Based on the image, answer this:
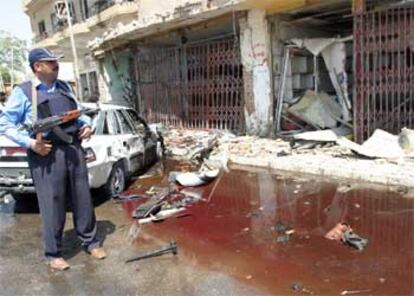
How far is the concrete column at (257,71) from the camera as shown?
10867 millimetres

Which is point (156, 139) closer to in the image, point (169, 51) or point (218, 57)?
point (218, 57)

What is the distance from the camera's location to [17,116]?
417 centimetres

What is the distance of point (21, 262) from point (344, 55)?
26.3ft

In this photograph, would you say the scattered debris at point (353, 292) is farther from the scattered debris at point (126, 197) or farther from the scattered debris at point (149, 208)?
the scattered debris at point (126, 197)

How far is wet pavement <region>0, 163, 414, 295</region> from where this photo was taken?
380 centimetres

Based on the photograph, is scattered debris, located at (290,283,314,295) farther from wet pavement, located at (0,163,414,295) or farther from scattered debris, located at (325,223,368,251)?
scattered debris, located at (325,223,368,251)

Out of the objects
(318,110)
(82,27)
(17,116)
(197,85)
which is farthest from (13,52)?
(17,116)

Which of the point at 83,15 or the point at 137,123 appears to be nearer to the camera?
the point at 137,123

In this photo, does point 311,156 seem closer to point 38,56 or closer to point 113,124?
point 113,124

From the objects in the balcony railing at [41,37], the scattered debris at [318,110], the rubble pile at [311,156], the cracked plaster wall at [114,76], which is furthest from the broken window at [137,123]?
the balcony railing at [41,37]

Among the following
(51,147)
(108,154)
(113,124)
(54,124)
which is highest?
(54,124)

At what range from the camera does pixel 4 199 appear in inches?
288

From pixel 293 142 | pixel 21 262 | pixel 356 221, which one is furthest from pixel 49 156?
pixel 293 142

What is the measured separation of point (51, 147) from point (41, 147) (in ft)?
0.37
